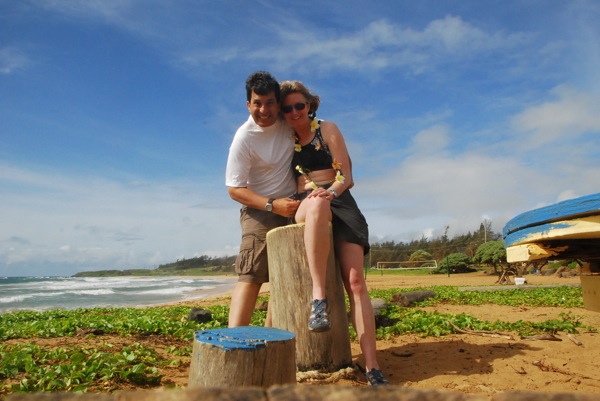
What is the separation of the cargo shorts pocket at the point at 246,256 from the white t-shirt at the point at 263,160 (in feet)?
1.43

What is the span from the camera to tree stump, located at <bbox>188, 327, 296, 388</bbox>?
8.90 feet

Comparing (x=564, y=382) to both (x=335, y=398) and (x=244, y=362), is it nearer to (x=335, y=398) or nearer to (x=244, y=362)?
(x=244, y=362)

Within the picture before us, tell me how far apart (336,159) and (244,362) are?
208cm

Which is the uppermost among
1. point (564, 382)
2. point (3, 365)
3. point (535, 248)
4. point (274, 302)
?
point (535, 248)

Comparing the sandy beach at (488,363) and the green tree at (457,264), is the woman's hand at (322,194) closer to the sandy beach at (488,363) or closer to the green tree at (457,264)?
the sandy beach at (488,363)

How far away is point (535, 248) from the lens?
2.86 m

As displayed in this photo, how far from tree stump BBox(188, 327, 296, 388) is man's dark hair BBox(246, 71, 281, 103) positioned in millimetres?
2151

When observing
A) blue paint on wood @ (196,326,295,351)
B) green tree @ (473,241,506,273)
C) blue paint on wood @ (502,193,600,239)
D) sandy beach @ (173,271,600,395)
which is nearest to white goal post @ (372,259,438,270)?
green tree @ (473,241,506,273)

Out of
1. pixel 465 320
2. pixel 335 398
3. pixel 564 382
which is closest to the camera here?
pixel 335 398

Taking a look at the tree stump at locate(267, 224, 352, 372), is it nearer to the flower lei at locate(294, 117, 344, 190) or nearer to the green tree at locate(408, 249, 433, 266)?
the flower lei at locate(294, 117, 344, 190)

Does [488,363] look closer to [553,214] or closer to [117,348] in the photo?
[553,214]

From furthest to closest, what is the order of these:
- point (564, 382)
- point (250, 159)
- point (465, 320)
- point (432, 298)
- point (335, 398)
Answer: point (432, 298) < point (465, 320) < point (250, 159) < point (564, 382) < point (335, 398)

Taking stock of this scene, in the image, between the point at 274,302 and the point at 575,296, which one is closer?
the point at 274,302

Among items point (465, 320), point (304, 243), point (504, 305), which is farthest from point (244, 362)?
point (504, 305)
